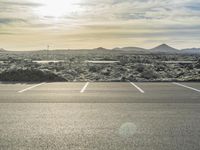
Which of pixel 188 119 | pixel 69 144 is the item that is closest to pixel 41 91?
pixel 188 119

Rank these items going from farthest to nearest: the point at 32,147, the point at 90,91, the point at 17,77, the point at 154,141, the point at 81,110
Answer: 1. the point at 17,77
2. the point at 90,91
3. the point at 81,110
4. the point at 154,141
5. the point at 32,147

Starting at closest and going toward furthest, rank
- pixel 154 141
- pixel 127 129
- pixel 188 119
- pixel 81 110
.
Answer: pixel 154 141, pixel 127 129, pixel 188 119, pixel 81 110

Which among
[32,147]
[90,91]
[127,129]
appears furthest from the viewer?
[90,91]

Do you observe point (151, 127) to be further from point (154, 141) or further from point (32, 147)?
point (32, 147)

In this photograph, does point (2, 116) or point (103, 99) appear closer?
point (2, 116)

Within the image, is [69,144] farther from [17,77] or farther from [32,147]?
[17,77]

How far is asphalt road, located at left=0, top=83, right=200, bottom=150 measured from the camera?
787cm

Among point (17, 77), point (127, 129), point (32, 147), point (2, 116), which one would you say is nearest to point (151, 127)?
point (127, 129)

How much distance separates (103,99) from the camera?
48.5 feet

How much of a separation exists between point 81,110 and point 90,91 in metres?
5.36

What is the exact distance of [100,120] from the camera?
408 inches

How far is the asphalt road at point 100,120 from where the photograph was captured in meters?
7.87

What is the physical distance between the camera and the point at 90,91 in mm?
17469

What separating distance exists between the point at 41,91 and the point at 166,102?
5832 millimetres
